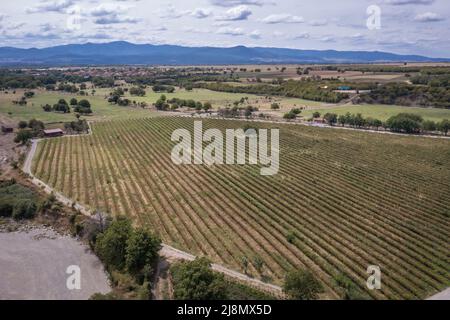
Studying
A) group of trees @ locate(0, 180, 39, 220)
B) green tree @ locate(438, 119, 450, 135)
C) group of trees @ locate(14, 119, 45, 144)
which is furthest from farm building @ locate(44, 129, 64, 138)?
green tree @ locate(438, 119, 450, 135)

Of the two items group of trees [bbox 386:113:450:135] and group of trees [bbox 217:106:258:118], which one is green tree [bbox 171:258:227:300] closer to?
group of trees [bbox 386:113:450:135]

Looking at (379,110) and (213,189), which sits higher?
(379,110)

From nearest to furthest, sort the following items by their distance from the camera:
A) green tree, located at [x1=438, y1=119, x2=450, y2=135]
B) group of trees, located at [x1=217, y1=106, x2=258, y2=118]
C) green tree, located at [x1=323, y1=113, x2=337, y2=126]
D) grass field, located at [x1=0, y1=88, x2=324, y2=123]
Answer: green tree, located at [x1=438, y1=119, x2=450, y2=135] < green tree, located at [x1=323, y1=113, x2=337, y2=126] < grass field, located at [x1=0, y1=88, x2=324, y2=123] < group of trees, located at [x1=217, y1=106, x2=258, y2=118]

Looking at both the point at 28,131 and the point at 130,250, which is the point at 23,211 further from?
the point at 28,131

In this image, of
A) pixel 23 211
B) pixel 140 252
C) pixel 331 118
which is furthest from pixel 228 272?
pixel 331 118
